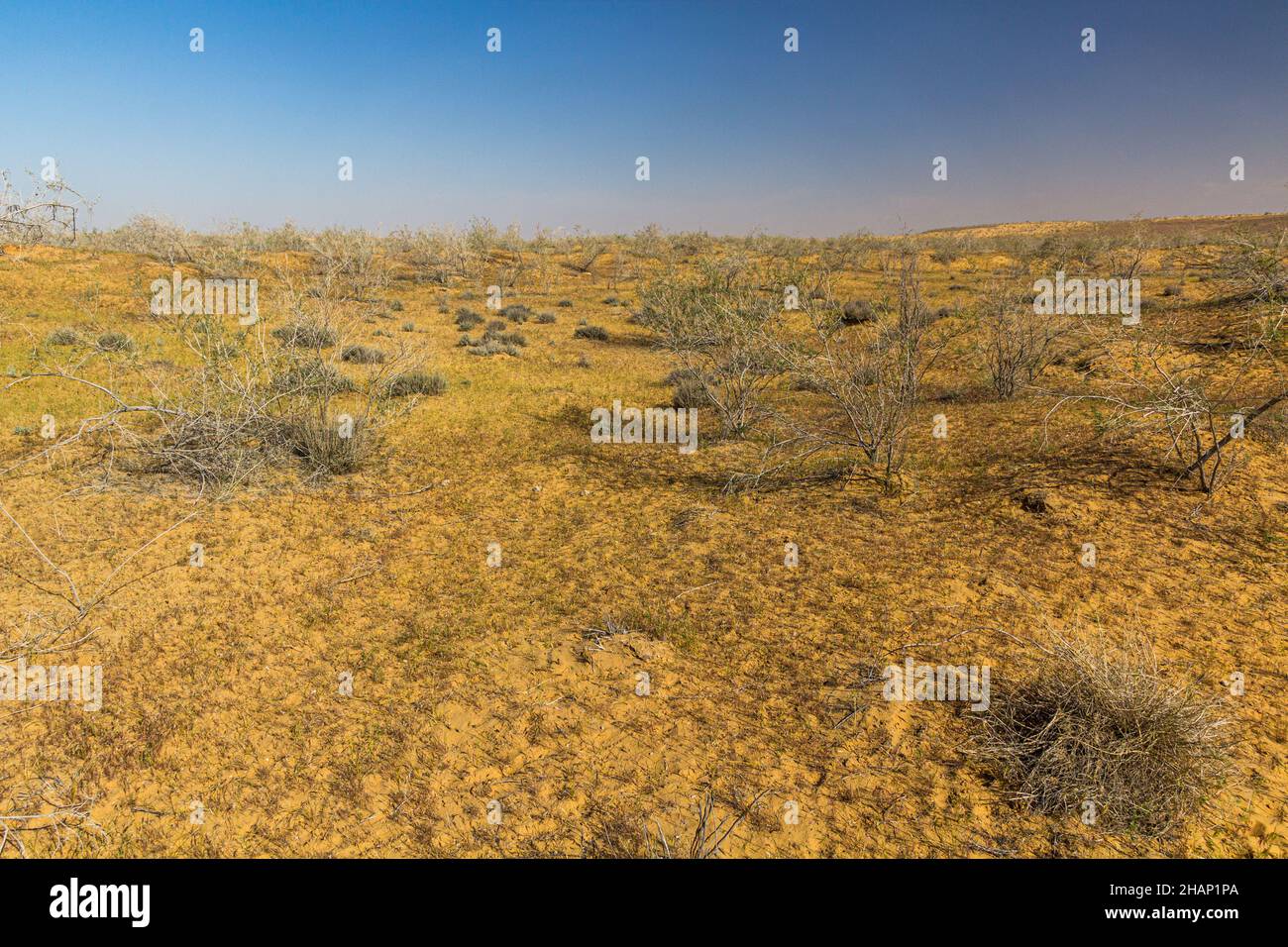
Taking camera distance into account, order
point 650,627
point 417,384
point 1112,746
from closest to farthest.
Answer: point 1112,746 → point 650,627 → point 417,384

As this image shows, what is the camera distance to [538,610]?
16.0 ft

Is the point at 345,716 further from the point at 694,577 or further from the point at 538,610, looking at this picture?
the point at 694,577

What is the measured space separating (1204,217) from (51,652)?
73300 mm

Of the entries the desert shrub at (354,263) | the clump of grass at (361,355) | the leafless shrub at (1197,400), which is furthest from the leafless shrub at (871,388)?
the desert shrub at (354,263)

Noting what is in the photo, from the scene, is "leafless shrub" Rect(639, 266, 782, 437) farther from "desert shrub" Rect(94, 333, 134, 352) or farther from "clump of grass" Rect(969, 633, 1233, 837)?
"desert shrub" Rect(94, 333, 134, 352)

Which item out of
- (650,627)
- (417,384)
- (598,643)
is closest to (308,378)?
(417,384)

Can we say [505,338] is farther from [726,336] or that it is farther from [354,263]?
[354,263]

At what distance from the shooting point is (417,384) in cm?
1069

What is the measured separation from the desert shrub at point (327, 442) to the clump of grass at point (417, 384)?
9.24ft

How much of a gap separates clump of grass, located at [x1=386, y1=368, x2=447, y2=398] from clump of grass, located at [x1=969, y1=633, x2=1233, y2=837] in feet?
30.8

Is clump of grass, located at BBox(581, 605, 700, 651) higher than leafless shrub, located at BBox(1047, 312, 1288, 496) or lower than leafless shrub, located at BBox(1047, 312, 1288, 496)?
lower

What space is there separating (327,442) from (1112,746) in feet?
24.4

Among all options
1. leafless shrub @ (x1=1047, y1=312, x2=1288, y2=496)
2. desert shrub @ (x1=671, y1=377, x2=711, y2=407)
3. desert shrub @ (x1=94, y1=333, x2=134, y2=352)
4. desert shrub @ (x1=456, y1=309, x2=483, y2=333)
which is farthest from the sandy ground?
desert shrub @ (x1=456, y1=309, x2=483, y2=333)

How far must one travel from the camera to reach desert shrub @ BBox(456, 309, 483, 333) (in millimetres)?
16189
